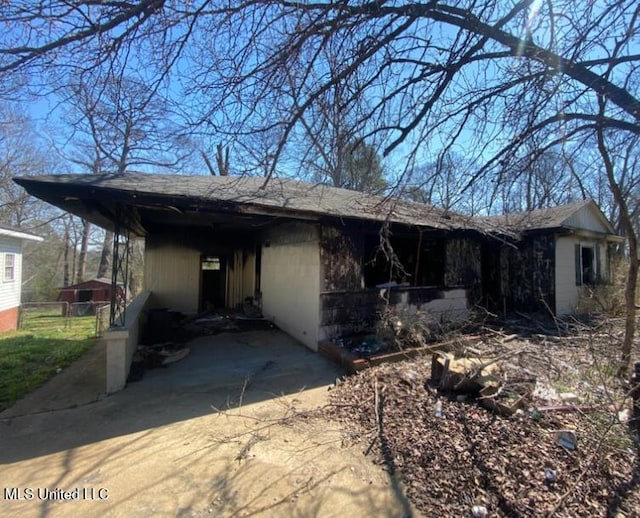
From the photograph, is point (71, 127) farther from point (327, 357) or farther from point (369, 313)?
point (369, 313)

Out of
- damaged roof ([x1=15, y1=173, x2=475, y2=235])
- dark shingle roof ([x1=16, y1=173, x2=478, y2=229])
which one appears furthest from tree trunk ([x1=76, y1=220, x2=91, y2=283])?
dark shingle roof ([x1=16, y1=173, x2=478, y2=229])

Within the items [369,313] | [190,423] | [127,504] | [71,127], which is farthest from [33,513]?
[369,313]

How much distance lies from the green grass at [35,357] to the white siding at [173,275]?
220 centimetres

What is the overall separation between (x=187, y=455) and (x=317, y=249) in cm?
427

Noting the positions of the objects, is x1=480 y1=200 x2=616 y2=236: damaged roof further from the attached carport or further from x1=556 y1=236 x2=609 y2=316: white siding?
the attached carport

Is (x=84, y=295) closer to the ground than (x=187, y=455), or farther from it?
farther from it

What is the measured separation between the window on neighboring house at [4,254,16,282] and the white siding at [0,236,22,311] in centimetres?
8

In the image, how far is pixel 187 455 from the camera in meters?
3.06

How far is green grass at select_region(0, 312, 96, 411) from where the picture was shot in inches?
196

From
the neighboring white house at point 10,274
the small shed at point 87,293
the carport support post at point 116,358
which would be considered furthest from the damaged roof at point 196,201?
the small shed at point 87,293

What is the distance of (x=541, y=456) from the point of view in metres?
2.84

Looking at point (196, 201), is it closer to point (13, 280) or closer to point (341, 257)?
point (341, 257)

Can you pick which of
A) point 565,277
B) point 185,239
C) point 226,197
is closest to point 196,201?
point 226,197

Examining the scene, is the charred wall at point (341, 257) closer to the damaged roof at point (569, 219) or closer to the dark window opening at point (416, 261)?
the dark window opening at point (416, 261)
